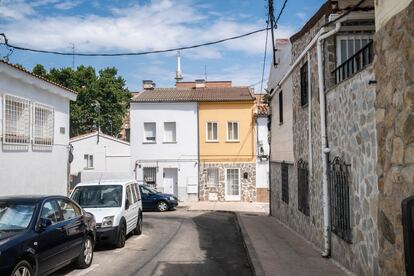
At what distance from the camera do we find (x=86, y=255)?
379 inches

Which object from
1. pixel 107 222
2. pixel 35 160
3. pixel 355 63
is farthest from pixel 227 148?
pixel 355 63

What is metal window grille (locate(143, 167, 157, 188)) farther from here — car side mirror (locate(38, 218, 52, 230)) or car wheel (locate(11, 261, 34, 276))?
car wheel (locate(11, 261, 34, 276))

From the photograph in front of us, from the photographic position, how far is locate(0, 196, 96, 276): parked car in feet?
22.2

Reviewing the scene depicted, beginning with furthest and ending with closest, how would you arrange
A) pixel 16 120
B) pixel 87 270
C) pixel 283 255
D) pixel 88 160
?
1. pixel 88 160
2. pixel 16 120
3. pixel 283 255
4. pixel 87 270

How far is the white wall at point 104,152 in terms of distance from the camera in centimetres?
3388

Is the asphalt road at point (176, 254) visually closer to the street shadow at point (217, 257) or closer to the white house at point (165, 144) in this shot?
the street shadow at point (217, 257)

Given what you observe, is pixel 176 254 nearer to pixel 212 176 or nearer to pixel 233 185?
pixel 233 185

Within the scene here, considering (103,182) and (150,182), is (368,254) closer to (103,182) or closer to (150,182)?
(103,182)

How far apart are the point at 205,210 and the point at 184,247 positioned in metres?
13.1

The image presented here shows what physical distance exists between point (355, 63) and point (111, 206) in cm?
740

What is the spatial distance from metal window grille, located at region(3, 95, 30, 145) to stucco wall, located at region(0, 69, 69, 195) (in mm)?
200

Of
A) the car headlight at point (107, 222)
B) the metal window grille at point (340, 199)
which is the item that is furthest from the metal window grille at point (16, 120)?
the metal window grille at point (340, 199)

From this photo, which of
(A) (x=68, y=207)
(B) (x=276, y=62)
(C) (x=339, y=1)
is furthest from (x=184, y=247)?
(B) (x=276, y=62)

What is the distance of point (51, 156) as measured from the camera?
17.0 metres
